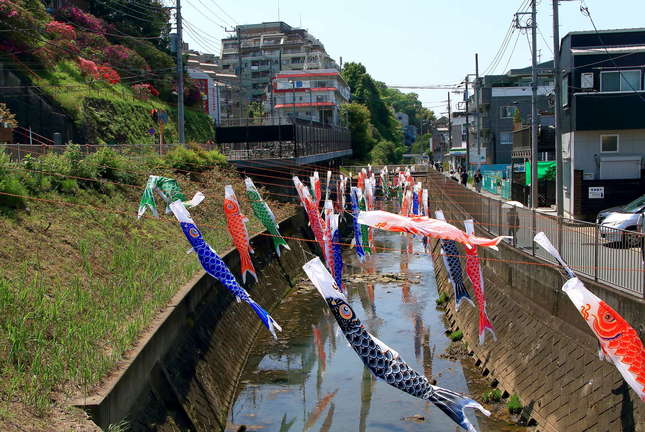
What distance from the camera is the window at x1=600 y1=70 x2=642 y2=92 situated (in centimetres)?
2917

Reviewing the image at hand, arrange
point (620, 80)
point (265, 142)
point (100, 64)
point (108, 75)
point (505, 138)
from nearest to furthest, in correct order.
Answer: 1. point (620, 80)
2. point (108, 75)
3. point (265, 142)
4. point (100, 64)
5. point (505, 138)

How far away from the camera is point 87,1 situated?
52.2 metres

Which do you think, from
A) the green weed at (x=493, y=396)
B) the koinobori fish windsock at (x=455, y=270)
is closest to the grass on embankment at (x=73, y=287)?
the koinobori fish windsock at (x=455, y=270)

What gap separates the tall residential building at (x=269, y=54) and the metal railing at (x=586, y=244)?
9274cm

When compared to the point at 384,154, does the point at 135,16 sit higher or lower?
higher

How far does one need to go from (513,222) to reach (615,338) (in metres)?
9.82

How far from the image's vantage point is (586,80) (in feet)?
96.3

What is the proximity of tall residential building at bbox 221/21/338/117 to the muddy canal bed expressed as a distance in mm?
86869

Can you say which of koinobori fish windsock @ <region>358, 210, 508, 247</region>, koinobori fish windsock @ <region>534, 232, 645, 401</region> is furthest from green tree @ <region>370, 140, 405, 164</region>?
koinobori fish windsock @ <region>534, 232, 645, 401</region>

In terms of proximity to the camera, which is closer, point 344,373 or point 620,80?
point 344,373

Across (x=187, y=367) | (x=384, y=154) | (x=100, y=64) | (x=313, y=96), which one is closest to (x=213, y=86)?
(x=100, y=64)

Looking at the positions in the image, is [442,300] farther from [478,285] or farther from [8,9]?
[8,9]

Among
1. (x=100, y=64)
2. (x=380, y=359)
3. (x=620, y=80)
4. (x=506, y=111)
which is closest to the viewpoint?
(x=380, y=359)

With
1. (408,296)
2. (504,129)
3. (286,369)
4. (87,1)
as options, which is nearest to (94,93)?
(87,1)
